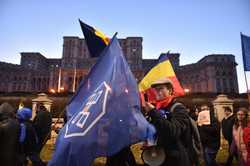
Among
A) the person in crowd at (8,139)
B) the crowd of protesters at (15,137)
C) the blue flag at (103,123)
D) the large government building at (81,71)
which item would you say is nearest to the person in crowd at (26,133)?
the crowd of protesters at (15,137)

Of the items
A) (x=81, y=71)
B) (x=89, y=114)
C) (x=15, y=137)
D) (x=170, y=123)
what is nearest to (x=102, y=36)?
(x=89, y=114)

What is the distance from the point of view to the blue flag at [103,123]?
223cm

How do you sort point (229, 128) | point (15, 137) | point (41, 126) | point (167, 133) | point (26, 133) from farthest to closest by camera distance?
1. point (229, 128)
2. point (41, 126)
3. point (26, 133)
4. point (15, 137)
5. point (167, 133)

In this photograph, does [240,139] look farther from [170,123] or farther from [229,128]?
[170,123]

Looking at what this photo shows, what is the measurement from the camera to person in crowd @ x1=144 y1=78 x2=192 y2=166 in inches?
88.7

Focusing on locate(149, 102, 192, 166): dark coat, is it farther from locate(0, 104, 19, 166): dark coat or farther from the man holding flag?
locate(0, 104, 19, 166): dark coat

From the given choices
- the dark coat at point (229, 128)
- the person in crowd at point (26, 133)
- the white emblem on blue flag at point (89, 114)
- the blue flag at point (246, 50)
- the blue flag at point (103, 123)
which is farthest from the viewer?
the blue flag at point (246, 50)

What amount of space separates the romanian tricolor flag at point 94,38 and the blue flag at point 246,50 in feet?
21.0

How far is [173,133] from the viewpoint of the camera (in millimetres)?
2246

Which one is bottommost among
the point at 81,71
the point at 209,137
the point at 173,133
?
the point at 209,137

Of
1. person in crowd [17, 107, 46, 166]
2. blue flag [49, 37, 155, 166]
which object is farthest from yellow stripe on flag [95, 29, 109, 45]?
person in crowd [17, 107, 46, 166]

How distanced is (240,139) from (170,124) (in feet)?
12.3

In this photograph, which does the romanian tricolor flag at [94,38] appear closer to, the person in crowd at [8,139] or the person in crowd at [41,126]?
the person in crowd at [8,139]

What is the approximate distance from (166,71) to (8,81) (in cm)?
7004
